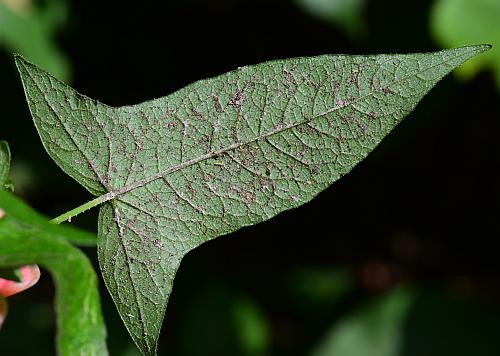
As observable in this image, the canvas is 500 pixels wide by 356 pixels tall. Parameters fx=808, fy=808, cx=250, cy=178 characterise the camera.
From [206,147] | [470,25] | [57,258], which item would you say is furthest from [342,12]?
[57,258]

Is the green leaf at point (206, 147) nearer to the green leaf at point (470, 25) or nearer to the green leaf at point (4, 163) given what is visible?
the green leaf at point (4, 163)

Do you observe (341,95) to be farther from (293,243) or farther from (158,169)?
(293,243)

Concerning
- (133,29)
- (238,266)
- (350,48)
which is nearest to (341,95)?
(350,48)

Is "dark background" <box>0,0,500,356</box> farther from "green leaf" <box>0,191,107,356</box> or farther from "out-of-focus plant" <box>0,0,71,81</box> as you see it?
"green leaf" <box>0,191,107,356</box>

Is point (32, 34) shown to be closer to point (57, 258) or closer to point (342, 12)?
point (342, 12)

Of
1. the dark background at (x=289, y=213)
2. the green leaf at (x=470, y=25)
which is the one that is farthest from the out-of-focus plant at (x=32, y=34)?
the green leaf at (x=470, y=25)

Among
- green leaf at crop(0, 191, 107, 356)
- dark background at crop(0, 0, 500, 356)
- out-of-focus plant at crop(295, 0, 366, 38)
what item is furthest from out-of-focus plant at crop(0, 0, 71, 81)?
green leaf at crop(0, 191, 107, 356)

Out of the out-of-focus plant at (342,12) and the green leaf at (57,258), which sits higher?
the out-of-focus plant at (342,12)

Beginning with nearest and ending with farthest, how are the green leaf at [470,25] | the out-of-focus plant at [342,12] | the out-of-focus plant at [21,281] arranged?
the out-of-focus plant at [21,281] < the green leaf at [470,25] < the out-of-focus plant at [342,12]
